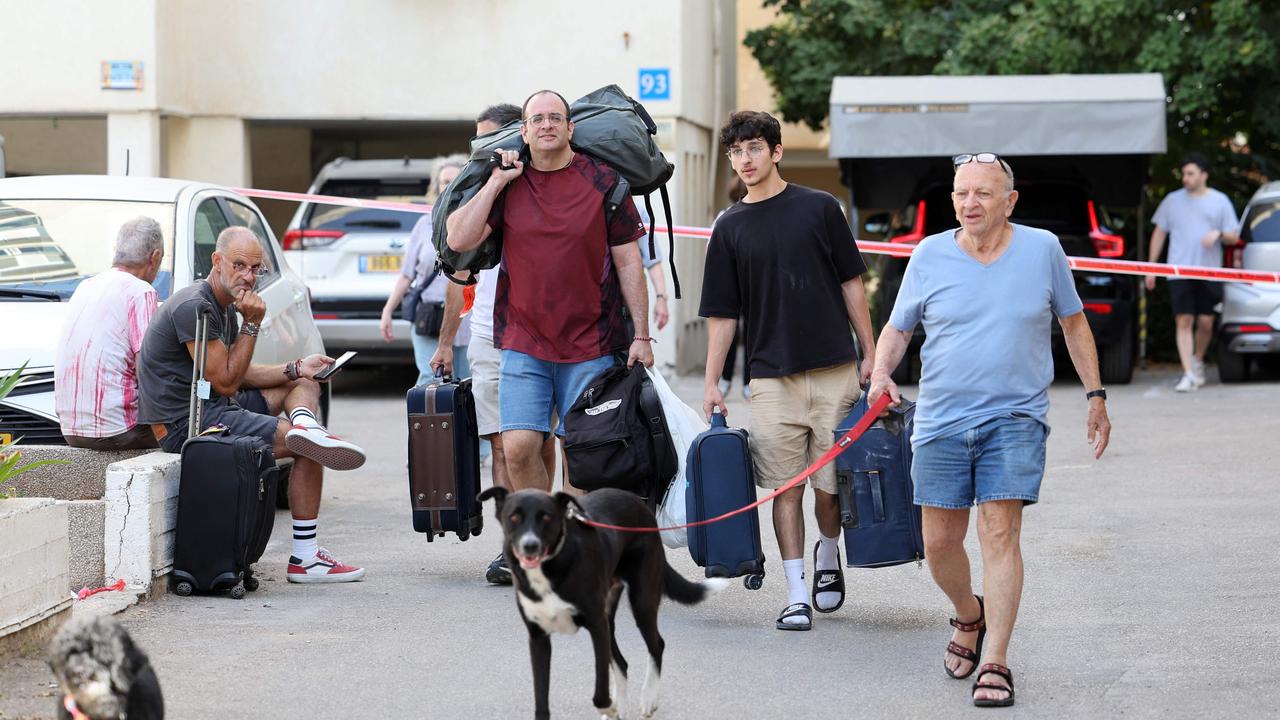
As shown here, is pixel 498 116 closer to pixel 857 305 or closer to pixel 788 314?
pixel 788 314

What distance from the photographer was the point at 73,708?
4164 millimetres

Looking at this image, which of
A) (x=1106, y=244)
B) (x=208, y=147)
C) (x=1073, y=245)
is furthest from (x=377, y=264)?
(x=1106, y=244)

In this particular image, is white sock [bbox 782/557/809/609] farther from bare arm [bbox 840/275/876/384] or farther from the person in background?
the person in background

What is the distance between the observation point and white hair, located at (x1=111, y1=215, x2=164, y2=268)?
789 cm

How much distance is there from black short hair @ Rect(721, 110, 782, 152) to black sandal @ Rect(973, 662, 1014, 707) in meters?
2.20

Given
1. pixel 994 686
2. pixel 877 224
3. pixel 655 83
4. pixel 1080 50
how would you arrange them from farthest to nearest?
pixel 877 224
pixel 1080 50
pixel 655 83
pixel 994 686

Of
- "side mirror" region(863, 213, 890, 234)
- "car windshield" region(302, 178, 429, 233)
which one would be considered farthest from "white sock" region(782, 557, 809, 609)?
"side mirror" region(863, 213, 890, 234)

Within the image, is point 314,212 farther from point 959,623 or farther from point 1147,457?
point 959,623

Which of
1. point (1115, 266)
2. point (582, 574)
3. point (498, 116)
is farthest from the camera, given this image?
point (1115, 266)

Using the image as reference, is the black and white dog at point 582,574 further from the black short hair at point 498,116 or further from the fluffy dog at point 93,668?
the black short hair at point 498,116

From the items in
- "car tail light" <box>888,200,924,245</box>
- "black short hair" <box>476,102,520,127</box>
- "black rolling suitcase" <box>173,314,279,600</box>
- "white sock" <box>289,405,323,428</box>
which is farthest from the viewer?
"car tail light" <box>888,200,924,245</box>

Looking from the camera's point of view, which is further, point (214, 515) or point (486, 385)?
point (486, 385)

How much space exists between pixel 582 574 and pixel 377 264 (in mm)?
10626

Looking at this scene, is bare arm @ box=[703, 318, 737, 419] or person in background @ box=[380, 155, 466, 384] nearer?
bare arm @ box=[703, 318, 737, 419]
